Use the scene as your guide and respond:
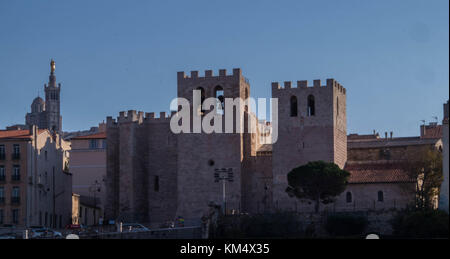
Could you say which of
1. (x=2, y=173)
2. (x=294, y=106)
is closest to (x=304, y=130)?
(x=294, y=106)

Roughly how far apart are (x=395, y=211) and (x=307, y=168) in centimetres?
618

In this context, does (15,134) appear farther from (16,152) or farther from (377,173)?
(377,173)

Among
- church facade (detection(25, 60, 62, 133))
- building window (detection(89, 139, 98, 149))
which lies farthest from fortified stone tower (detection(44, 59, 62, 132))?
building window (detection(89, 139, 98, 149))

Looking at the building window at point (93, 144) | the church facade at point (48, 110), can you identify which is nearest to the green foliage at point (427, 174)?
the building window at point (93, 144)

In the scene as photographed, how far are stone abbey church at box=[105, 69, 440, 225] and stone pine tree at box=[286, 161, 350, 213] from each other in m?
1.84

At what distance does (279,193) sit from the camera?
59.2m

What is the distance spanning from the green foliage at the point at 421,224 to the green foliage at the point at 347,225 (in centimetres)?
197

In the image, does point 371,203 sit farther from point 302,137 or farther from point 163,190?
point 163,190

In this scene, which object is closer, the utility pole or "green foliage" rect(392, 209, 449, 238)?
"green foliage" rect(392, 209, 449, 238)

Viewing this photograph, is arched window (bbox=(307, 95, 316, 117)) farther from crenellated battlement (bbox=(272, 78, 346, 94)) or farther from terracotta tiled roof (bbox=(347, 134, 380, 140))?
terracotta tiled roof (bbox=(347, 134, 380, 140))

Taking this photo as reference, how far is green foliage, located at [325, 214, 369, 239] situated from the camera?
53.8 metres

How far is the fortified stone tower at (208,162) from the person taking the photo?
199ft

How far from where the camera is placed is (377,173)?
58156 millimetres
